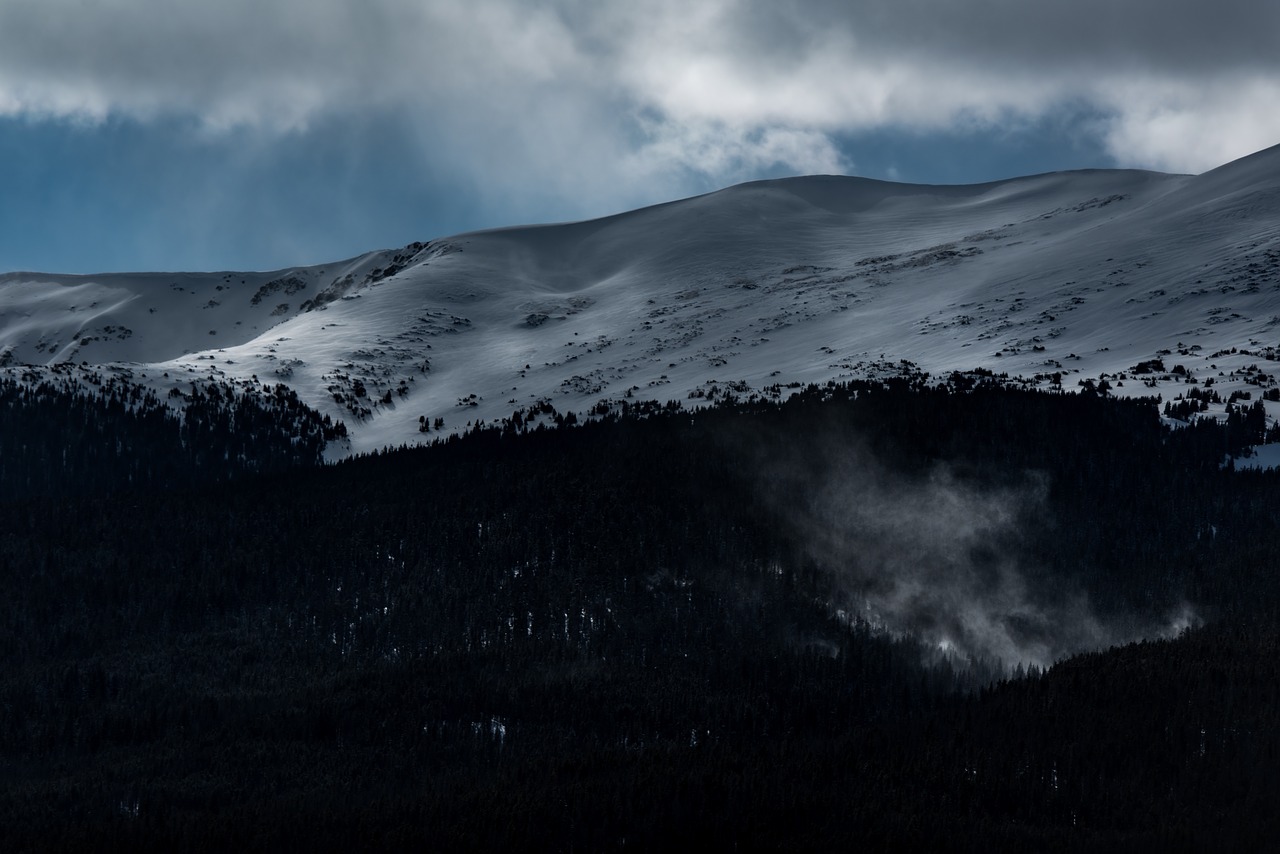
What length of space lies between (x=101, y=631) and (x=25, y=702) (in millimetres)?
15732

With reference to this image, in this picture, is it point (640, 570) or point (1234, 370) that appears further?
point (1234, 370)

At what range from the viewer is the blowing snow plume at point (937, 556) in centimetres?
8912

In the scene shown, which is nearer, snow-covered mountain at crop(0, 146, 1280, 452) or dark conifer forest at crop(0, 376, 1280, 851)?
dark conifer forest at crop(0, 376, 1280, 851)

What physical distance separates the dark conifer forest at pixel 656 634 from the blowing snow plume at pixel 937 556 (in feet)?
1.08

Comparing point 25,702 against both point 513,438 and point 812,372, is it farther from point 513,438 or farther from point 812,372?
point 812,372

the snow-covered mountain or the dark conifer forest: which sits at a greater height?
the snow-covered mountain

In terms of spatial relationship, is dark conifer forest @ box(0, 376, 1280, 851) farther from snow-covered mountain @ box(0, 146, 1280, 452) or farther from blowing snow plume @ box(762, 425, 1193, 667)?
snow-covered mountain @ box(0, 146, 1280, 452)

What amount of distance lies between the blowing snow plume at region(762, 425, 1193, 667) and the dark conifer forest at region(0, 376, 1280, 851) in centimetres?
33

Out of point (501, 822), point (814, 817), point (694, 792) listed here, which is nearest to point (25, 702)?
point (501, 822)

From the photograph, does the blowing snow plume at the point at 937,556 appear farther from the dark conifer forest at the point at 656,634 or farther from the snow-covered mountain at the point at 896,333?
the snow-covered mountain at the point at 896,333

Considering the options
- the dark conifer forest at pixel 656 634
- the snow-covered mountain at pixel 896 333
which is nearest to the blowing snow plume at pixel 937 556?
the dark conifer forest at pixel 656 634

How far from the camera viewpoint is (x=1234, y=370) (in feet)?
372

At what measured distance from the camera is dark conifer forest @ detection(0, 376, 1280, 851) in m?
58.2

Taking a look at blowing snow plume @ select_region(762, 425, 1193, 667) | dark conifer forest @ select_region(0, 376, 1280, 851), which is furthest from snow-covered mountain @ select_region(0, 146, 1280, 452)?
blowing snow plume @ select_region(762, 425, 1193, 667)
